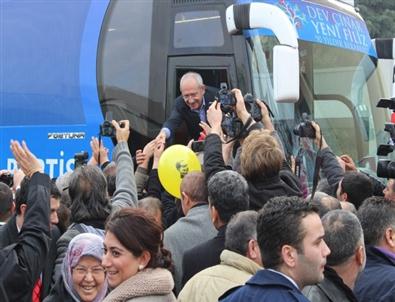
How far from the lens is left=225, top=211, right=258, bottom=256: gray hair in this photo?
4082 mm

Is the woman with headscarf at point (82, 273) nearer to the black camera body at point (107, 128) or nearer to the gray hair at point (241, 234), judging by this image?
the gray hair at point (241, 234)

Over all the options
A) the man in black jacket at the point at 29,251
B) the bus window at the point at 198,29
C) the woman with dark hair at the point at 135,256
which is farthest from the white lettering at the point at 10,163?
the woman with dark hair at the point at 135,256

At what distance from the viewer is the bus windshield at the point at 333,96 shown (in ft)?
27.9

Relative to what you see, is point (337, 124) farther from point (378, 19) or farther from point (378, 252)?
point (378, 19)

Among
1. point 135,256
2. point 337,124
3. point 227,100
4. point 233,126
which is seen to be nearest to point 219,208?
point 135,256

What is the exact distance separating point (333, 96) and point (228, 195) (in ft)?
14.9

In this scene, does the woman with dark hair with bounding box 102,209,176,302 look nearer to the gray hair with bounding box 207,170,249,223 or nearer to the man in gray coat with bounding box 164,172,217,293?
the gray hair with bounding box 207,170,249,223

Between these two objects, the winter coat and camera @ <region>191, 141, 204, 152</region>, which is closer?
the winter coat

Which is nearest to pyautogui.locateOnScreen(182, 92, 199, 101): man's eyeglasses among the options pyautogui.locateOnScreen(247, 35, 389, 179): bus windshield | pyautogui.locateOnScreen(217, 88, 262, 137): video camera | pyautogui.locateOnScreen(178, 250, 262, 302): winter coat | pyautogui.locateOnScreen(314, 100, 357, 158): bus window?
pyautogui.locateOnScreen(247, 35, 389, 179): bus windshield

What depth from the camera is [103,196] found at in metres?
5.12

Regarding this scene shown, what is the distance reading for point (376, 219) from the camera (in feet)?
14.7

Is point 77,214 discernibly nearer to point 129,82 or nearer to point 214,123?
point 214,123

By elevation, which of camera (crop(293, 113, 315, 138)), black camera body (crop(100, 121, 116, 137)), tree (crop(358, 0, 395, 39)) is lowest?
camera (crop(293, 113, 315, 138))

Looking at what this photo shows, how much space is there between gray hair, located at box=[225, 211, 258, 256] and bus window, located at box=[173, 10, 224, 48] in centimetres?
468
